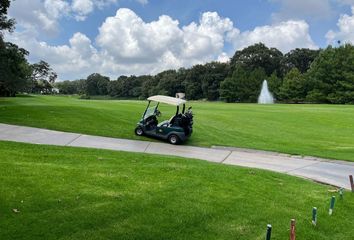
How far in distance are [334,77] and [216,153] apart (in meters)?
61.0

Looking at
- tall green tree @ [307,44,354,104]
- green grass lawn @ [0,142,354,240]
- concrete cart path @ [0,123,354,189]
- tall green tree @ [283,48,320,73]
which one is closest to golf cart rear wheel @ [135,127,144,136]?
concrete cart path @ [0,123,354,189]

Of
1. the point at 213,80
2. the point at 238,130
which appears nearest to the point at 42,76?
the point at 213,80

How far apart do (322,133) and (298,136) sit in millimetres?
2322

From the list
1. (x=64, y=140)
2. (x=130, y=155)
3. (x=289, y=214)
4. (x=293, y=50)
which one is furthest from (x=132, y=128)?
(x=293, y=50)

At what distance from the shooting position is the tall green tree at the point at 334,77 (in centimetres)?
6700

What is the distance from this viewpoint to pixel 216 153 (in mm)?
15008

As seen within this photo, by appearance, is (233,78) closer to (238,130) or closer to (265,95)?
(265,95)

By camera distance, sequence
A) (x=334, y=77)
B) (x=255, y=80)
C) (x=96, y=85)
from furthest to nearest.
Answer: (x=96, y=85) < (x=255, y=80) < (x=334, y=77)

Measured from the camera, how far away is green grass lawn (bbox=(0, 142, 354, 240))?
19.2ft

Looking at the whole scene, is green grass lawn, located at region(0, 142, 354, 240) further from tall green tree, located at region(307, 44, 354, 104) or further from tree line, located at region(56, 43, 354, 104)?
tree line, located at region(56, 43, 354, 104)

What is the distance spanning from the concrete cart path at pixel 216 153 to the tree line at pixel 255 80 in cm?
5629

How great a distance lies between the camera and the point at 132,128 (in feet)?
62.6

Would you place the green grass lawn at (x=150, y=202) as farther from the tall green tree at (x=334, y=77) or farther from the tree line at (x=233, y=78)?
the tall green tree at (x=334, y=77)

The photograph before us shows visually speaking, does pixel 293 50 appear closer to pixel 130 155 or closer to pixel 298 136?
pixel 298 136
